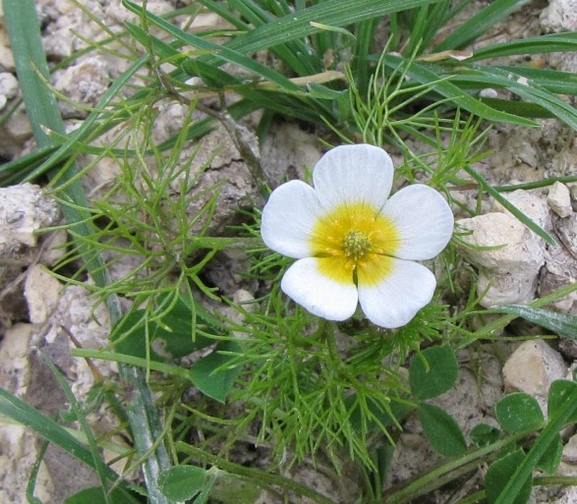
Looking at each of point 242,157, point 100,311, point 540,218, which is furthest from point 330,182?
point 100,311

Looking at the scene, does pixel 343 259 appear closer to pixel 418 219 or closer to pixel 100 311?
pixel 418 219

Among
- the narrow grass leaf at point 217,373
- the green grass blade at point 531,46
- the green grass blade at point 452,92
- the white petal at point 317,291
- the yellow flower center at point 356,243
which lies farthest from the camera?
the green grass blade at point 531,46

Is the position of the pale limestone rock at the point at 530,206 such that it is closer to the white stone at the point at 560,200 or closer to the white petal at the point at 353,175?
the white stone at the point at 560,200

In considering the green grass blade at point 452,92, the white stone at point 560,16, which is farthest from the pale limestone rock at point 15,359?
the white stone at point 560,16

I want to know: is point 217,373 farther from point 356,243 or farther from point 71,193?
point 71,193

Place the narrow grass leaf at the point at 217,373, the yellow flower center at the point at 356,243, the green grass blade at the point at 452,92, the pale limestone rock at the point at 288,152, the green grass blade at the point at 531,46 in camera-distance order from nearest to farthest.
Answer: the yellow flower center at the point at 356,243, the narrow grass leaf at the point at 217,373, the green grass blade at the point at 452,92, the green grass blade at the point at 531,46, the pale limestone rock at the point at 288,152

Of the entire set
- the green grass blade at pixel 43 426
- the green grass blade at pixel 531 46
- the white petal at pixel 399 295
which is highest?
the green grass blade at pixel 531 46

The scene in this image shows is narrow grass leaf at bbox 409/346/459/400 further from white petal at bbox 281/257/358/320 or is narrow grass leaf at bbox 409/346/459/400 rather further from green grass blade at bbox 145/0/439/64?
green grass blade at bbox 145/0/439/64

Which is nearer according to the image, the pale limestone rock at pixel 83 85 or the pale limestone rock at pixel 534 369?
the pale limestone rock at pixel 534 369
